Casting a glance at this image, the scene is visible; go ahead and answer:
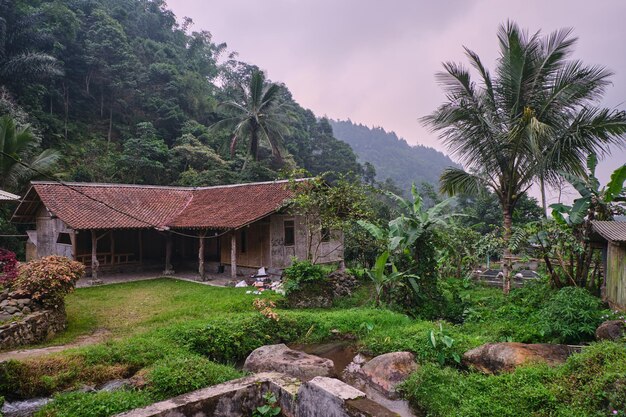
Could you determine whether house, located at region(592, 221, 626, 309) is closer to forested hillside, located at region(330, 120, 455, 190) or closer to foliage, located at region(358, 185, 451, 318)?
foliage, located at region(358, 185, 451, 318)

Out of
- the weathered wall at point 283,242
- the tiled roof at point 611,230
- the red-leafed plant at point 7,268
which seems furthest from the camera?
the weathered wall at point 283,242

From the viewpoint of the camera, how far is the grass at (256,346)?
466cm

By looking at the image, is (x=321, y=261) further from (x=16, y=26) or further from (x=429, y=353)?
(x=16, y=26)

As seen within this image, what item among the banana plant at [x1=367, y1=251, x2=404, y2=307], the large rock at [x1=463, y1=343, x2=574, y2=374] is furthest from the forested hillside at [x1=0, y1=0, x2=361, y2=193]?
the large rock at [x1=463, y1=343, x2=574, y2=374]

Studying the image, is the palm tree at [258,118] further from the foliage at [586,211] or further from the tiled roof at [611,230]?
the tiled roof at [611,230]

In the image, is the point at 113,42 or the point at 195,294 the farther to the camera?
the point at 113,42

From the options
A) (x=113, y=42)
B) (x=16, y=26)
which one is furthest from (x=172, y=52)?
(x=16, y=26)

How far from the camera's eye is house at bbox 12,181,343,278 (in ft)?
47.4

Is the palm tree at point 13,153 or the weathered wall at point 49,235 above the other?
the palm tree at point 13,153

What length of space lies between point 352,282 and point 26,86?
25.5 m

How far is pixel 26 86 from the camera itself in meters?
24.7

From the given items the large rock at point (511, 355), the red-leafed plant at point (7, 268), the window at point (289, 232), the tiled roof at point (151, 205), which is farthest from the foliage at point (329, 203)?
the red-leafed plant at point (7, 268)

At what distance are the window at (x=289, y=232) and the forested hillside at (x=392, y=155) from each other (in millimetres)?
56367

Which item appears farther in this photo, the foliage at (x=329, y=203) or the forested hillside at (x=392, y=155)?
the forested hillside at (x=392, y=155)
